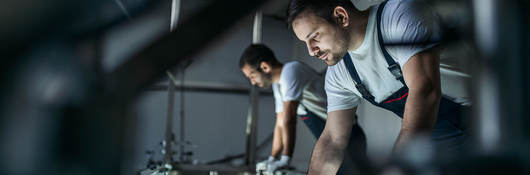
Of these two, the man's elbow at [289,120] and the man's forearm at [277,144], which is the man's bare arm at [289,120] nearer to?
the man's elbow at [289,120]

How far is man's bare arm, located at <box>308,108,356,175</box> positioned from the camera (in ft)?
3.50

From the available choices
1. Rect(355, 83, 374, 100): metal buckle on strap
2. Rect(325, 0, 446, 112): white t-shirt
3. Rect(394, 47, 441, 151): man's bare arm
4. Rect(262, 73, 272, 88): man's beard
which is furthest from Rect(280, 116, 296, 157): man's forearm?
Rect(394, 47, 441, 151): man's bare arm

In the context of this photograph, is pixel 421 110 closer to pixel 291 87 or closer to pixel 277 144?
pixel 291 87

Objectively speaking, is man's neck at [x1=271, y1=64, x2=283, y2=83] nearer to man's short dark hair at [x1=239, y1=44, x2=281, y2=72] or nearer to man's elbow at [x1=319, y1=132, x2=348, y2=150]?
man's short dark hair at [x1=239, y1=44, x2=281, y2=72]

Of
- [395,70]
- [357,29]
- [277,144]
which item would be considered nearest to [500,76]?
[395,70]

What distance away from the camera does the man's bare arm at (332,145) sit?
107 centimetres

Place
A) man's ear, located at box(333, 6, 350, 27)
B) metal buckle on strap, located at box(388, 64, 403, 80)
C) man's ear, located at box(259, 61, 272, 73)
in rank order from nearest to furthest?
metal buckle on strap, located at box(388, 64, 403, 80), man's ear, located at box(333, 6, 350, 27), man's ear, located at box(259, 61, 272, 73)

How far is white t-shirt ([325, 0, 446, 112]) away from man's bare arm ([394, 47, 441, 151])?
18 mm

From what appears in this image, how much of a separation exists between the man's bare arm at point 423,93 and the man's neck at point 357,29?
252mm

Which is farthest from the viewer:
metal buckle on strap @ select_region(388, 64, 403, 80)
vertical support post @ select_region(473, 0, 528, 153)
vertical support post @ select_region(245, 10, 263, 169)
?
vertical support post @ select_region(245, 10, 263, 169)

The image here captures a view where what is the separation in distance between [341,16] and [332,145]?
1.09 feet

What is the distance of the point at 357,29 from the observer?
1.01 meters

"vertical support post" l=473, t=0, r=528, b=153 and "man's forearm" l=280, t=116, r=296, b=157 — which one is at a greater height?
"vertical support post" l=473, t=0, r=528, b=153

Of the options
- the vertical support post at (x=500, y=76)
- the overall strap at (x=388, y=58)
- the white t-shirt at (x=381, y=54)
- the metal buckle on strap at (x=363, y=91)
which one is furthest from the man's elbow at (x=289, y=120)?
the vertical support post at (x=500, y=76)
